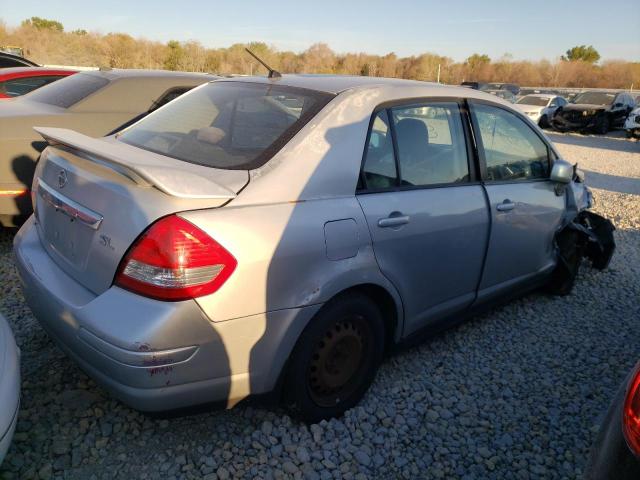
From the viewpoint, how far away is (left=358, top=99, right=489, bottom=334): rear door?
2484mm

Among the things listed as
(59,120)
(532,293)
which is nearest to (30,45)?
(59,120)

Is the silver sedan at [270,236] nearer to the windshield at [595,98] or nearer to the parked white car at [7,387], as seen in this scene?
the parked white car at [7,387]

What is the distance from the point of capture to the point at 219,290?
1.90 m

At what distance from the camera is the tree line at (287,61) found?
42.1 metres

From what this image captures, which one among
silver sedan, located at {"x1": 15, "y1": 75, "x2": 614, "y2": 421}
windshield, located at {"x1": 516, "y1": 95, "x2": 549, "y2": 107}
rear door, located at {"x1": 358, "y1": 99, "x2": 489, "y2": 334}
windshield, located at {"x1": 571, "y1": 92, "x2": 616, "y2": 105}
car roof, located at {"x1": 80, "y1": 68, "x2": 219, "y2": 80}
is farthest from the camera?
windshield, located at {"x1": 516, "y1": 95, "x2": 549, "y2": 107}

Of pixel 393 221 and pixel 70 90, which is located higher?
pixel 70 90

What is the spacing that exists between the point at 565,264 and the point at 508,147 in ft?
4.14

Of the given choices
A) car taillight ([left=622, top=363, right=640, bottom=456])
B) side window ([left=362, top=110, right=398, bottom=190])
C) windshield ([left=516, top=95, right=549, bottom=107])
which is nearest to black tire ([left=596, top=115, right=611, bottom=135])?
windshield ([left=516, top=95, right=549, bottom=107])

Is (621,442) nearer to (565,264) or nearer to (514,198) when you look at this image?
(514,198)

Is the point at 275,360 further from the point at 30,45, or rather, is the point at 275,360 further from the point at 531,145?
the point at 30,45

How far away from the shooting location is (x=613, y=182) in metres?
10.8

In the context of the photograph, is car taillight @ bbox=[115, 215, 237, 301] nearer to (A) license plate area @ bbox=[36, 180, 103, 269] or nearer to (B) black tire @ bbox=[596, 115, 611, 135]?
(A) license plate area @ bbox=[36, 180, 103, 269]

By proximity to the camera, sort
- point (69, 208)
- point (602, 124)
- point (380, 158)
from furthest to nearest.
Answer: point (602, 124), point (380, 158), point (69, 208)

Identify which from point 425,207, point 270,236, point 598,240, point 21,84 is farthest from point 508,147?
point 21,84
